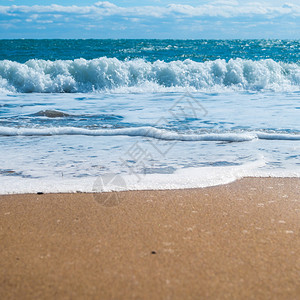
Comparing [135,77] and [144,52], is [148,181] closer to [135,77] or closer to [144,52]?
[135,77]

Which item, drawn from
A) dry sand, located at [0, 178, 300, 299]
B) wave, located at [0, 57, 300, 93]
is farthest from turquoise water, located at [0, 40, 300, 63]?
dry sand, located at [0, 178, 300, 299]

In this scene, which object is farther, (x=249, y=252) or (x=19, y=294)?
(x=249, y=252)

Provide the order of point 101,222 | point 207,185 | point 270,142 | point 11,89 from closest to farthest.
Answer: point 101,222
point 207,185
point 270,142
point 11,89

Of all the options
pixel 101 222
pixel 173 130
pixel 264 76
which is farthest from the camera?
pixel 264 76

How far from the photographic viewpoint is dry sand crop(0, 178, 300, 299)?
158 cm

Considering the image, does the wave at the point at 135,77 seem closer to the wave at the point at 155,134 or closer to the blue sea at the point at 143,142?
the blue sea at the point at 143,142

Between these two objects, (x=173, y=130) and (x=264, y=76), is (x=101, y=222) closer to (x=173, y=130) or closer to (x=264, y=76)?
(x=173, y=130)

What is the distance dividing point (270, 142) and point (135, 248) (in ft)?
10.6

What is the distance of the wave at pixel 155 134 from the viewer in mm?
4863

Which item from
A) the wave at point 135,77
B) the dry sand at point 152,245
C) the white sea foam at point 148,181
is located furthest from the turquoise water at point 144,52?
the dry sand at point 152,245

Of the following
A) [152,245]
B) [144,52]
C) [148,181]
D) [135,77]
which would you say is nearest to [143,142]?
[148,181]

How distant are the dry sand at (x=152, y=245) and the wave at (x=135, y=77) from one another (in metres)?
9.96

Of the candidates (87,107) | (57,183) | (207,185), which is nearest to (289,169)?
(207,185)

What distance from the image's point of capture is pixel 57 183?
3047 mm
